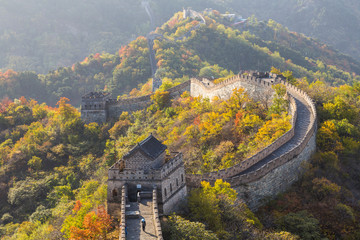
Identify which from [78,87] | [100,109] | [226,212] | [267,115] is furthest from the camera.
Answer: [78,87]

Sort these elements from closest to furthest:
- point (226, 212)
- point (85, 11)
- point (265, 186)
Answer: point (226, 212), point (265, 186), point (85, 11)

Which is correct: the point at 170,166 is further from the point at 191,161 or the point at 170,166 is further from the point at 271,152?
the point at 191,161

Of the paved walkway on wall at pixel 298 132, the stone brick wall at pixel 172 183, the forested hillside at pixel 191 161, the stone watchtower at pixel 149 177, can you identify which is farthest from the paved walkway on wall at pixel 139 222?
the paved walkway on wall at pixel 298 132

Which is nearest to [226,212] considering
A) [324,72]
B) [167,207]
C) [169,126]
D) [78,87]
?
[167,207]

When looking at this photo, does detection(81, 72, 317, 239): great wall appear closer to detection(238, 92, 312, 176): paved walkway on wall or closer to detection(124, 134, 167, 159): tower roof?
detection(238, 92, 312, 176): paved walkway on wall

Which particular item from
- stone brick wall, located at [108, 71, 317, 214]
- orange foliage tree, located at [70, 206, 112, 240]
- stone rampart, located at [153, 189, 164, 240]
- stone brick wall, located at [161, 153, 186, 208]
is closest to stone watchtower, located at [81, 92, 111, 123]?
stone brick wall, located at [108, 71, 317, 214]

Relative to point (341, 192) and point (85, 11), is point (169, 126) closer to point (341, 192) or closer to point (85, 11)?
point (341, 192)

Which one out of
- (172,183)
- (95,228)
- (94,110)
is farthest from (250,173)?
(94,110)

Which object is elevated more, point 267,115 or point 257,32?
point 257,32
